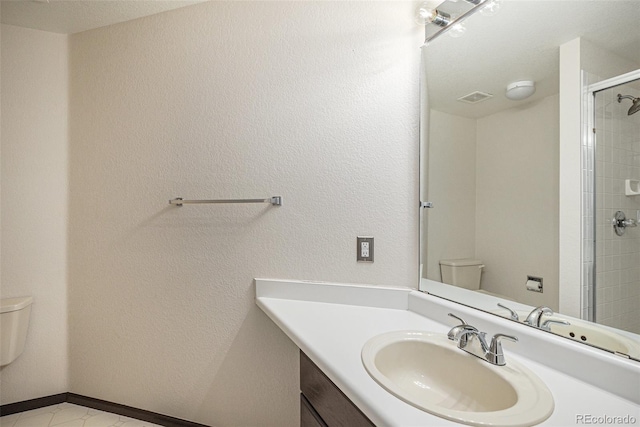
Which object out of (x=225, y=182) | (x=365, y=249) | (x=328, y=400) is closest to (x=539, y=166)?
(x=365, y=249)

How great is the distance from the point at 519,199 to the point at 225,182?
1.28 meters

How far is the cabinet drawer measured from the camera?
739 mm

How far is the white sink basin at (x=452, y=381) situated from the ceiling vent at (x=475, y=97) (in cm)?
85

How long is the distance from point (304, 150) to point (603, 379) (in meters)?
1.26

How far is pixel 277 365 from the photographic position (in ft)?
4.89

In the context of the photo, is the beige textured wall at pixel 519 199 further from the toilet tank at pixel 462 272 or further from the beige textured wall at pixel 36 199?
the beige textured wall at pixel 36 199

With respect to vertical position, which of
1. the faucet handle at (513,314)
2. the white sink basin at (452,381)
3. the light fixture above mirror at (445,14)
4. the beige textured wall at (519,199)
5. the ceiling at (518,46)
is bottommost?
the white sink basin at (452,381)

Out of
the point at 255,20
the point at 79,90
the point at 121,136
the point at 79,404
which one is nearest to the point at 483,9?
the point at 255,20

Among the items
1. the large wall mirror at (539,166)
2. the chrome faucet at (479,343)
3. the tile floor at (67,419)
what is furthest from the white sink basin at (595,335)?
the tile floor at (67,419)

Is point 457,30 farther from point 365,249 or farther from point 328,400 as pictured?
point 328,400

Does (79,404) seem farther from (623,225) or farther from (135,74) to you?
(623,225)

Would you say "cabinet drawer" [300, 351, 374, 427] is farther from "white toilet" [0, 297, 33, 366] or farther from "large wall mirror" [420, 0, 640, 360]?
"white toilet" [0, 297, 33, 366]

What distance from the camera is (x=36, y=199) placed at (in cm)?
183

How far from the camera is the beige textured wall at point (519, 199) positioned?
0.89 m
